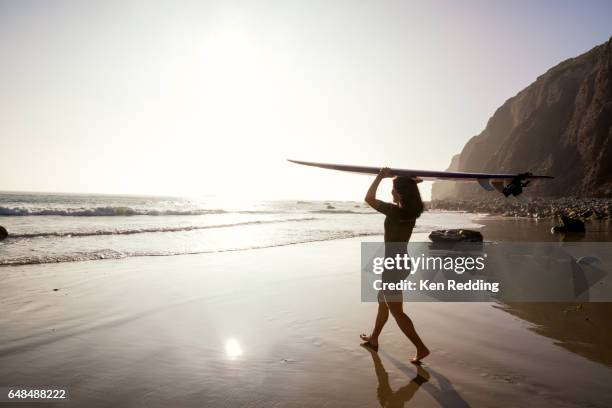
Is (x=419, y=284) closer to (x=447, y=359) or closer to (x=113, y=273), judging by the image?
(x=447, y=359)

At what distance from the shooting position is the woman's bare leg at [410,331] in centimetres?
410

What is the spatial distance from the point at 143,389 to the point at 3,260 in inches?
378

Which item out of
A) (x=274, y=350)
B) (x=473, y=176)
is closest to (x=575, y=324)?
(x=473, y=176)

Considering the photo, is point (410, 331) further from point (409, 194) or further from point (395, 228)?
point (409, 194)

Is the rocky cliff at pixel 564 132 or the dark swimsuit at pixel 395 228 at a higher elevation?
the rocky cliff at pixel 564 132

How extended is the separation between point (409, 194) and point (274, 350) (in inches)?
101

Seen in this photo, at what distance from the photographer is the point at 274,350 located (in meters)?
4.38

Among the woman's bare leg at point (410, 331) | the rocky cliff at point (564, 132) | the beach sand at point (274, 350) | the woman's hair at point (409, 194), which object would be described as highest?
the rocky cliff at point (564, 132)

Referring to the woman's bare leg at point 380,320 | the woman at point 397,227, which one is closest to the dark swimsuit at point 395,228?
the woman at point 397,227

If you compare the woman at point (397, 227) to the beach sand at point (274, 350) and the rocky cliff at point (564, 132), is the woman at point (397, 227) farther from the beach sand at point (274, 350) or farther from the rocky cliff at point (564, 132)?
the rocky cliff at point (564, 132)

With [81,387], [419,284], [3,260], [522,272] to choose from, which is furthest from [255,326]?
[3,260]

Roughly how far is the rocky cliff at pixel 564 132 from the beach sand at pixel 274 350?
5152 centimetres

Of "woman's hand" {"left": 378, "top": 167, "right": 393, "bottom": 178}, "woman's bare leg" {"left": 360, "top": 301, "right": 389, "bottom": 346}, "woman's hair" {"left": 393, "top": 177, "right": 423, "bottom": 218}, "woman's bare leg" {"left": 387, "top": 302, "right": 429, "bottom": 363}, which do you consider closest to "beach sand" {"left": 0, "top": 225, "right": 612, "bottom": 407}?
"woman's bare leg" {"left": 387, "top": 302, "right": 429, "bottom": 363}

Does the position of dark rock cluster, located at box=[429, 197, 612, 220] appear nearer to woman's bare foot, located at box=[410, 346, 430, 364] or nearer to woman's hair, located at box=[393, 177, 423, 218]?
woman's hair, located at box=[393, 177, 423, 218]
